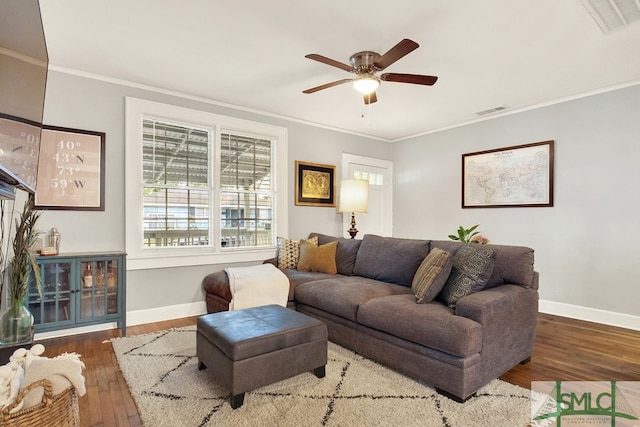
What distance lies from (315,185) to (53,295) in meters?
3.23

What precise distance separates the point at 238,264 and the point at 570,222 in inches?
156

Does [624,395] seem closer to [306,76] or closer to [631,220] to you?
[631,220]

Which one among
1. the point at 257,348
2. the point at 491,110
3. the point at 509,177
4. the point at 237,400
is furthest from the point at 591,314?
the point at 237,400

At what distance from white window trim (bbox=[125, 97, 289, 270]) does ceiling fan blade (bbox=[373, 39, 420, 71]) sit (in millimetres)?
2139

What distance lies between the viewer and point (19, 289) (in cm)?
229

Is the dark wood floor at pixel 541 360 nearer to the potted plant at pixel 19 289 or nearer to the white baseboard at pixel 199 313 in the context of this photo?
the white baseboard at pixel 199 313

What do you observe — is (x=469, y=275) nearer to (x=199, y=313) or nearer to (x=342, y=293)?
(x=342, y=293)

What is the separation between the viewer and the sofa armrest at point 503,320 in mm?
2078

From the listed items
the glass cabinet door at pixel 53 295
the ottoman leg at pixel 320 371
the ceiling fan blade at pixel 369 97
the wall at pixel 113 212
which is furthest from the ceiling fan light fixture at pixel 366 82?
the glass cabinet door at pixel 53 295

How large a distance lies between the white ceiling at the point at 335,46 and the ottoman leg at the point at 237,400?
2442 millimetres

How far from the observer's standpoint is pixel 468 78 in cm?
334

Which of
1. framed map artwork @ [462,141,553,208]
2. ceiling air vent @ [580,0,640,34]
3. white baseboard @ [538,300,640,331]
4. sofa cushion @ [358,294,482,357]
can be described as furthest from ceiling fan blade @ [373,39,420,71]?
white baseboard @ [538,300,640,331]

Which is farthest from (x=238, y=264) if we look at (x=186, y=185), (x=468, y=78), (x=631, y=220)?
(x=631, y=220)

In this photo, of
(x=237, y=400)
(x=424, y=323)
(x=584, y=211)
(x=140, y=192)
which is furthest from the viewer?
(x=584, y=211)
